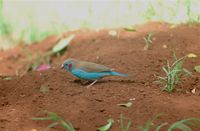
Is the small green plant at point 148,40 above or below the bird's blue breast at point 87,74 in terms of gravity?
above

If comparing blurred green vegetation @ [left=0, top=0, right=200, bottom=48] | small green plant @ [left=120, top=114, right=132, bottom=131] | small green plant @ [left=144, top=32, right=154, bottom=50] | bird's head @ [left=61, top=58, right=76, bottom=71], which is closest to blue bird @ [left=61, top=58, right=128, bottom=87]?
bird's head @ [left=61, top=58, right=76, bottom=71]

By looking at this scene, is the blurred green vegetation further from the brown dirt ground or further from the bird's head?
the bird's head

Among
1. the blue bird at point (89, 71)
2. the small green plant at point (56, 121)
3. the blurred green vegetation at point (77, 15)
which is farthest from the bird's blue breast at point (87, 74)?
the blurred green vegetation at point (77, 15)

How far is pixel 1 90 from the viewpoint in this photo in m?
4.54

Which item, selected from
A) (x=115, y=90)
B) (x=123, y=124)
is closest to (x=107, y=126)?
(x=123, y=124)

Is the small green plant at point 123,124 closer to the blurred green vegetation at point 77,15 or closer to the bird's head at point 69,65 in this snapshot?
the bird's head at point 69,65

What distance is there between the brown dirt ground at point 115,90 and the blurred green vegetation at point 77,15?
1.32ft

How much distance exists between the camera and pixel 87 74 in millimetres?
4773

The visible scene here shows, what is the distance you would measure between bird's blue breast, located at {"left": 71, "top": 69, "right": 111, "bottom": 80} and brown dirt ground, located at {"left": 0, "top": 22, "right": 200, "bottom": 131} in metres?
0.08

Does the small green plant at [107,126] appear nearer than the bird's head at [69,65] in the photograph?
Yes

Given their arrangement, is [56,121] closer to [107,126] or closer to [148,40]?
[107,126]

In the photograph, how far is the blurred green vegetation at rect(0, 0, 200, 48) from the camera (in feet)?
22.0

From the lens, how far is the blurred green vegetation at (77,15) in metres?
6.72

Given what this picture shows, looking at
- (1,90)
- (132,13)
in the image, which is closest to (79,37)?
(132,13)
